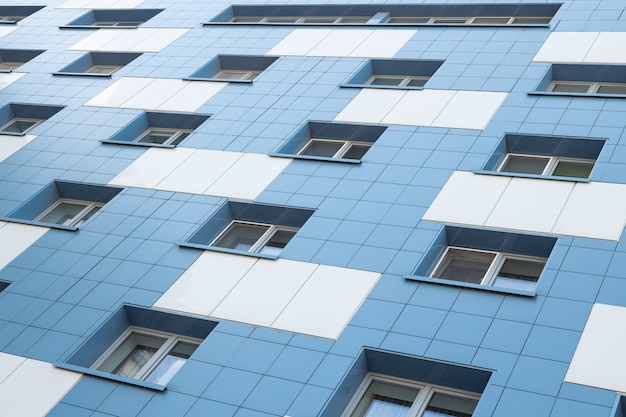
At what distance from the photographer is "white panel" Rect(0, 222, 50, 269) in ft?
58.3

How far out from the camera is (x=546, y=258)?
14.9 meters

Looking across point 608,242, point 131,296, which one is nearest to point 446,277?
point 608,242

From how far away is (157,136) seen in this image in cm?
2206

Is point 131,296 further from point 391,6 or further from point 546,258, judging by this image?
point 391,6

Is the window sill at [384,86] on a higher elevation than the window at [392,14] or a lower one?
lower

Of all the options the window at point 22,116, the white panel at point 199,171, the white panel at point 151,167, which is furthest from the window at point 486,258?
the window at point 22,116

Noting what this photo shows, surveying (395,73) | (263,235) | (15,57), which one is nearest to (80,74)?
(15,57)

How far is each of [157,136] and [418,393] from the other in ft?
37.6

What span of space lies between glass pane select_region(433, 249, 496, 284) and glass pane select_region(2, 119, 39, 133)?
1347 cm

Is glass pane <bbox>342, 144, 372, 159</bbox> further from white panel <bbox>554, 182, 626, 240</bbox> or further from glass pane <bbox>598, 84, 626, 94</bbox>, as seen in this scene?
glass pane <bbox>598, 84, 626, 94</bbox>

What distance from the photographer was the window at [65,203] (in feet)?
63.5

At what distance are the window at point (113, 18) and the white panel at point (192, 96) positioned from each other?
6.56m

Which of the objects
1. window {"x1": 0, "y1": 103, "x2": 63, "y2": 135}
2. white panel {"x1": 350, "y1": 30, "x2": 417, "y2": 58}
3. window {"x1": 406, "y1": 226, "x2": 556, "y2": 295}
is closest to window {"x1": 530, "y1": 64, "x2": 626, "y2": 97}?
white panel {"x1": 350, "y1": 30, "x2": 417, "y2": 58}

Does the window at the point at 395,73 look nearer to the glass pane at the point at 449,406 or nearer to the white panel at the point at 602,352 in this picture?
the white panel at the point at 602,352
